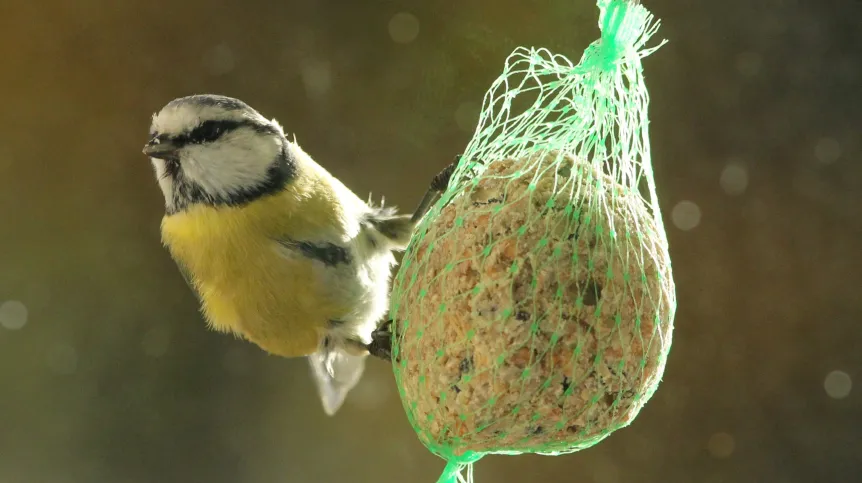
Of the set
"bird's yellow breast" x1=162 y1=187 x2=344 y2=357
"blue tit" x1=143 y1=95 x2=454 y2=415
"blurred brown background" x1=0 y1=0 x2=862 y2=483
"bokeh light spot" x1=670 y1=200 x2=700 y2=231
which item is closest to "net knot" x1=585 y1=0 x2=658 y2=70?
"blue tit" x1=143 y1=95 x2=454 y2=415

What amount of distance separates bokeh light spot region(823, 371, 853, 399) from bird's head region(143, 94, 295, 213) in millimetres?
1466

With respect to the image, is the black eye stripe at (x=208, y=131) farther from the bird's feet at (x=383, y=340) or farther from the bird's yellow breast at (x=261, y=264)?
the bird's feet at (x=383, y=340)

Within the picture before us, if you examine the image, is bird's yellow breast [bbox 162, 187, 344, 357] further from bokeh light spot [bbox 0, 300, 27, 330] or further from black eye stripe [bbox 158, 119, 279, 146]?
bokeh light spot [bbox 0, 300, 27, 330]

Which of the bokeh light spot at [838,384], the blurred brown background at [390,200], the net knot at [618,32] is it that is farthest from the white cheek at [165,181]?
the bokeh light spot at [838,384]

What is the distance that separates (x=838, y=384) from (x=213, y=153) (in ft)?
5.22

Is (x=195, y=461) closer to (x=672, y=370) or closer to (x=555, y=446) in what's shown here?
(x=672, y=370)

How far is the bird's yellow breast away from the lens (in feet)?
3.30

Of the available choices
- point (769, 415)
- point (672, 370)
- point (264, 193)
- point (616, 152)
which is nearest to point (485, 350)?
point (616, 152)

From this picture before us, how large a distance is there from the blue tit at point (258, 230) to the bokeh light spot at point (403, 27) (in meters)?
0.91

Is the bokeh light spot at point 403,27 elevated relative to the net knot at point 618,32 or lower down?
lower down

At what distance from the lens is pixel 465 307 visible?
0.70m

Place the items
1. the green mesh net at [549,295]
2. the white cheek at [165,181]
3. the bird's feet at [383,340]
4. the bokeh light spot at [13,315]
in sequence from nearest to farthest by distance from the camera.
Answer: the green mesh net at [549,295], the bird's feet at [383,340], the white cheek at [165,181], the bokeh light spot at [13,315]

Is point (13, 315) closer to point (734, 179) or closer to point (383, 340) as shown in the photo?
point (383, 340)

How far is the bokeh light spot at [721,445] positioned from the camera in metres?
1.83
